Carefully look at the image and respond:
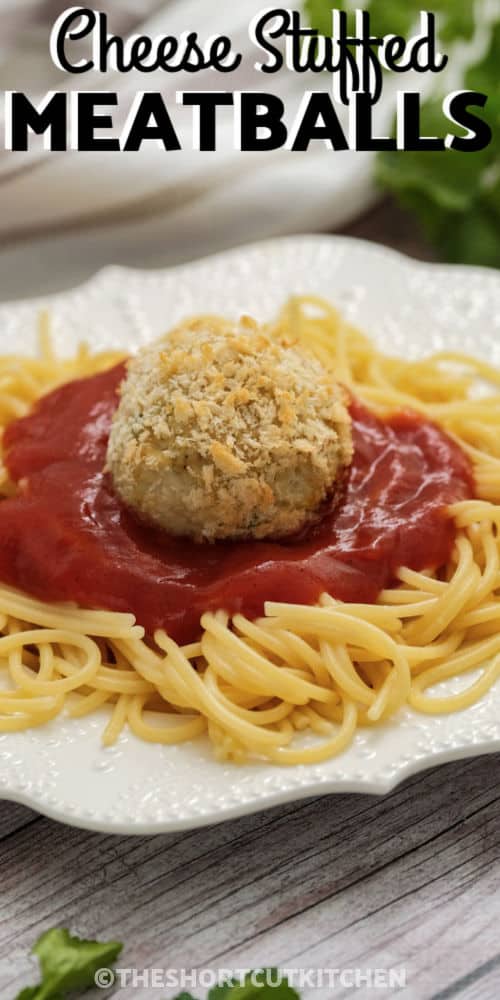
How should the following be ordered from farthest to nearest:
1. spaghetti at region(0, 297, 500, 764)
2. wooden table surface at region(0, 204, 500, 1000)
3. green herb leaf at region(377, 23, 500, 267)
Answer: green herb leaf at region(377, 23, 500, 267) < spaghetti at region(0, 297, 500, 764) < wooden table surface at region(0, 204, 500, 1000)

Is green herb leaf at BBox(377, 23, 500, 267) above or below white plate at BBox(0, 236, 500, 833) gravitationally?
above

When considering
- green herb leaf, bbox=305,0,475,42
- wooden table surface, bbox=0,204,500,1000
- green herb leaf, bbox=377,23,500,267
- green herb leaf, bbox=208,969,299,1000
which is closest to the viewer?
green herb leaf, bbox=208,969,299,1000

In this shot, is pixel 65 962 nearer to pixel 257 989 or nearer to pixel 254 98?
pixel 257 989

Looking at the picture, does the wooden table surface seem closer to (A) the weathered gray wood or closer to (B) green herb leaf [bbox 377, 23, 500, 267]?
Answer: (A) the weathered gray wood

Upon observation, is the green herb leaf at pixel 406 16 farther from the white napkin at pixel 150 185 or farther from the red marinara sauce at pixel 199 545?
the red marinara sauce at pixel 199 545

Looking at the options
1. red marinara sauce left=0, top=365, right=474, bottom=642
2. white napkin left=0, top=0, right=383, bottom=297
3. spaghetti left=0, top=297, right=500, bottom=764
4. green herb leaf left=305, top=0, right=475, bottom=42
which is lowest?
spaghetti left=0, top=297, right=500, bottom=764

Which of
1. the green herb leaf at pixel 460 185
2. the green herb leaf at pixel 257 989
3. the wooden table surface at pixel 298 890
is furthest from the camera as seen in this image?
the green herb leaf at pixel 460 185

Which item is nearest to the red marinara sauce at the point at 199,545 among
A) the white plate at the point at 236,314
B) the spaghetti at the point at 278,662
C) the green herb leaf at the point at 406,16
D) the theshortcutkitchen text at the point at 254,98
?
the spaghetti at the point at 278,662

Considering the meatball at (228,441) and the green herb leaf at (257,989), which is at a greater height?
the meatball at (228,441)

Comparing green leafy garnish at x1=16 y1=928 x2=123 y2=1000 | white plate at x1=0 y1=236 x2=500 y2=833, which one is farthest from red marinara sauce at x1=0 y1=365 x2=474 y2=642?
green leafy garnish at x1=16 y1=928 x2=123 y2=1000
